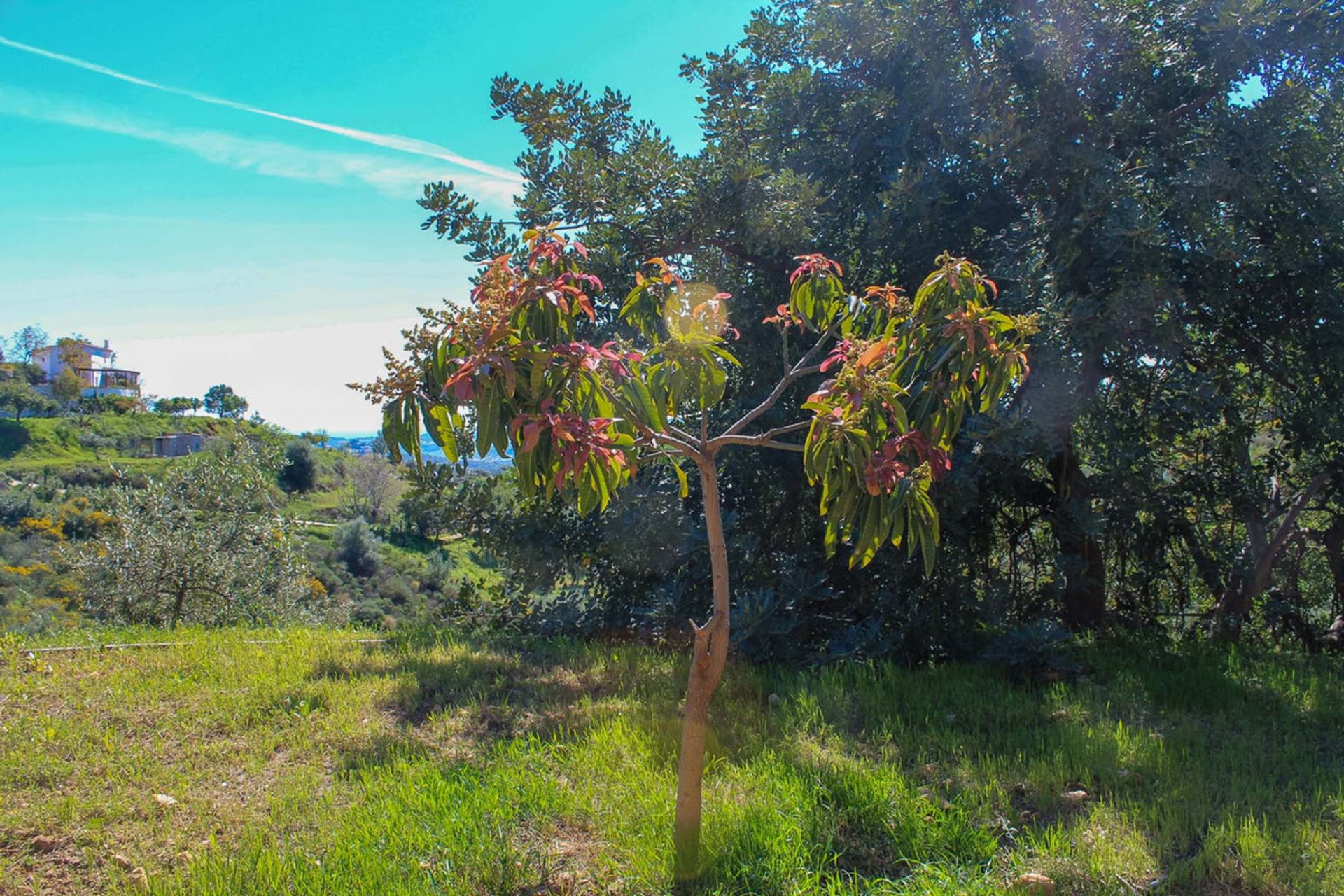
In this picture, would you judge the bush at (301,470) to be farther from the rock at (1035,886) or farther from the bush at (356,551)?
the rock at (1035,886)

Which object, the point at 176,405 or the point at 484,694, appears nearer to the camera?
the point at 484,694

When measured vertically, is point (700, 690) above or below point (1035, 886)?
above

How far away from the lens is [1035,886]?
2.73 m

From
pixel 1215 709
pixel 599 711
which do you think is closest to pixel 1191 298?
pixel 1215 709

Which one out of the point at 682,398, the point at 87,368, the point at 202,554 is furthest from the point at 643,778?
the point at 87,368

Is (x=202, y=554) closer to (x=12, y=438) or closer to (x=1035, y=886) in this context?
(x=1035, y=886)

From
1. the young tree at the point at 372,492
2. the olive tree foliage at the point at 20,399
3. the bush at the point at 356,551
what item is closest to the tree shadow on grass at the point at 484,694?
the bush at the point at 356,551

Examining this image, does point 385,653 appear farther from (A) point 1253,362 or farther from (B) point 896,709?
(A) point 1253,362

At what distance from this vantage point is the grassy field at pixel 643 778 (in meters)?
2.90

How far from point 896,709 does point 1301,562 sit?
186 inches

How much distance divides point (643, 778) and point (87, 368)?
56.1 m

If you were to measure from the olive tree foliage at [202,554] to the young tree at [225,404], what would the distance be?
6.45 meters

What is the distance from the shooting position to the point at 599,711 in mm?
4512

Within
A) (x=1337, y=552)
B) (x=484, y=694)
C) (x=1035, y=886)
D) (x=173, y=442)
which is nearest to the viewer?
(x=1035, y=886)
